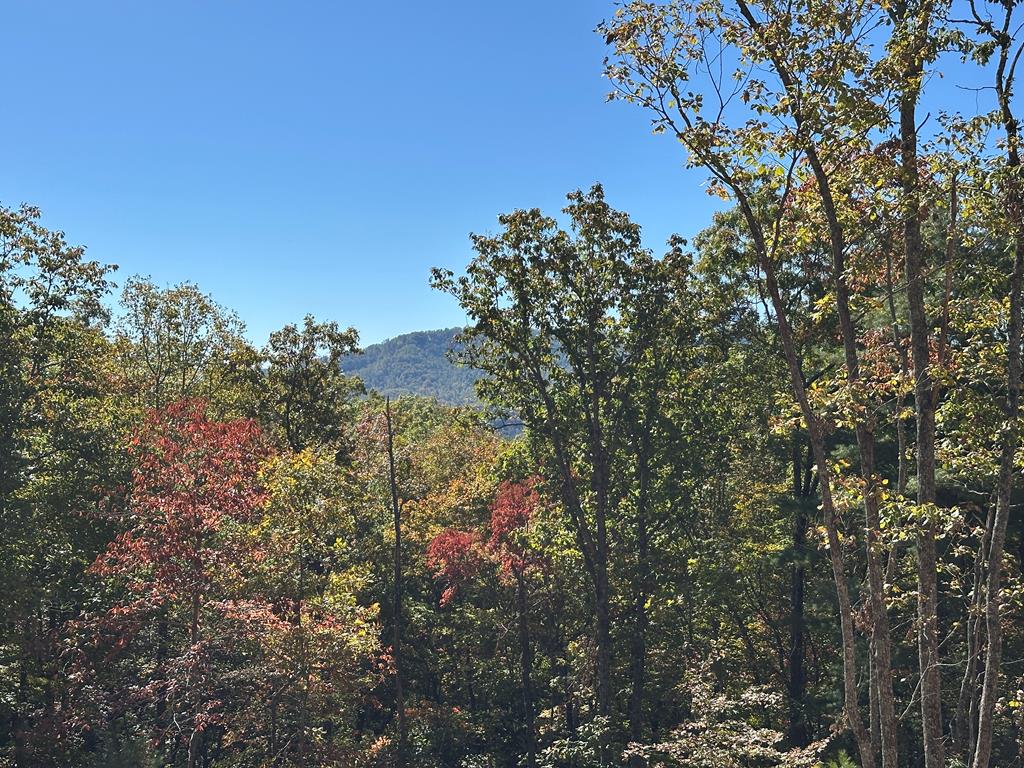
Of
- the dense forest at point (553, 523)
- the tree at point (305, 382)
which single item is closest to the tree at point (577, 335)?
the dense forest at point (553, 523)

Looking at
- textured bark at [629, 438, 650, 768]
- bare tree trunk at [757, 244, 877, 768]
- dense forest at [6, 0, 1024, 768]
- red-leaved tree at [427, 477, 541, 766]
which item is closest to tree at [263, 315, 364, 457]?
dense forest at [6, 0, 1024, 768]

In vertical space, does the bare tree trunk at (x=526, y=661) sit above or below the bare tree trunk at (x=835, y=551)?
below

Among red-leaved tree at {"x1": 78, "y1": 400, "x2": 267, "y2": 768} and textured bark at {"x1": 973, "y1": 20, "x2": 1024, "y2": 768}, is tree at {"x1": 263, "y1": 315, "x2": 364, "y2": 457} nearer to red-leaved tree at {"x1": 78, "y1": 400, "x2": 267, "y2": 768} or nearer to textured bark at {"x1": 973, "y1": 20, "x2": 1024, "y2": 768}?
red-leaved tree at {"x1": 78, "y1": 400, "x2": 267, "y2": 768}

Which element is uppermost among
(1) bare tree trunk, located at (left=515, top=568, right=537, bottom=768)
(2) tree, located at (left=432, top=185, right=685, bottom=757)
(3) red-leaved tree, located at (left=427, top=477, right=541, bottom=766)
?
(2) tree, located at (left=432, top=185, right=685, bottom=757)

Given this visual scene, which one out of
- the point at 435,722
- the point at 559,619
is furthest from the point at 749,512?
the point at 435,722

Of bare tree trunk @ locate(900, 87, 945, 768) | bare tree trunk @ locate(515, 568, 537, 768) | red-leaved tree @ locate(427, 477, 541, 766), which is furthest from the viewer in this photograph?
bare tree trunk @ locate(515, 568, 537, 768)

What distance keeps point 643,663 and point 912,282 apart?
15802 millimetres

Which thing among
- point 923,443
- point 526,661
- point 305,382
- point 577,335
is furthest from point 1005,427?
point 305,382

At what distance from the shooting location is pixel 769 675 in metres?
20.3

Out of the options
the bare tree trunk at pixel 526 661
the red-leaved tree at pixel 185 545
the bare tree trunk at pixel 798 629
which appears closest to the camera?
the red-leaved tree at pixel 185 545

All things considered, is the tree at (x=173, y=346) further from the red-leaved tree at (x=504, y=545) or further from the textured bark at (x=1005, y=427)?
the textured bark at (x=1005, y=427)

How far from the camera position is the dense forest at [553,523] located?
9.06 metres

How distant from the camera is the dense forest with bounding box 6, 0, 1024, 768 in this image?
906cm

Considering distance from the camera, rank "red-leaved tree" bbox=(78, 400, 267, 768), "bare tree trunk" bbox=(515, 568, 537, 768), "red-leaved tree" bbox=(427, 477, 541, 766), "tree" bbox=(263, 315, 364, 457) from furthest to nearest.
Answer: "tree" bbox=(263, 315, 364, 457) → "bare tree trunk" bbox=(515, 568, 537, 768) → "red-leaved tree" bbox=(427, 477, 541, 766) → "red-leaved tree" bbox=(78, 400, 267, 768)
